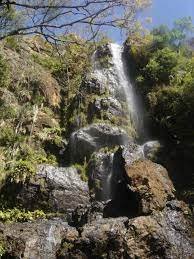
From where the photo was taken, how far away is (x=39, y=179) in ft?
52.9

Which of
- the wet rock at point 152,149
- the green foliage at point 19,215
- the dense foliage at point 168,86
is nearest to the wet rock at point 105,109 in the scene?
the dense foliage at point 168,86

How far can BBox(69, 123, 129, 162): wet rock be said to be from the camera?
60.3 ft

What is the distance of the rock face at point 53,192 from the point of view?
15633 mm

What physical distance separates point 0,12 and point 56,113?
782cm

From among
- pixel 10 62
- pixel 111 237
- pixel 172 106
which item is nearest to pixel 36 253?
pixel 111 237

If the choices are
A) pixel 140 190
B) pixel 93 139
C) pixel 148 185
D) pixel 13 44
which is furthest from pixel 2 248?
pixel 13 44

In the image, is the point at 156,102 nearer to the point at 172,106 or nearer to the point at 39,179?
the point at 172,106

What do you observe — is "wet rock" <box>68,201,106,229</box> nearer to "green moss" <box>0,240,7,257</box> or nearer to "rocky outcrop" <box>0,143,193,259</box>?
"rocky outcrop" <box>0,143,193,259</box>

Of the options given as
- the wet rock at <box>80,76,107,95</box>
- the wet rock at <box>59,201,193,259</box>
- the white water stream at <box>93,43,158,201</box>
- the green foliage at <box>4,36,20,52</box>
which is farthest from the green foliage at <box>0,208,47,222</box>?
the green foliage at <box>4,36,20,52</box>

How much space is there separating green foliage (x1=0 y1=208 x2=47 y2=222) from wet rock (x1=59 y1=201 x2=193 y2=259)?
317 cm

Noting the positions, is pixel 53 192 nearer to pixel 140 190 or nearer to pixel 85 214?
pixel 85 214

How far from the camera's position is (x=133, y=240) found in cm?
1169

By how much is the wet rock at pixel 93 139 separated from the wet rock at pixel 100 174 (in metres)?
0.52

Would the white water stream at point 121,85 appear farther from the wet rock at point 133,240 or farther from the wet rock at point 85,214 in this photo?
the wet rock at point 133,240
